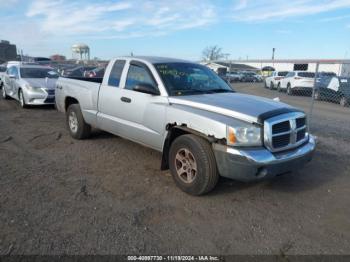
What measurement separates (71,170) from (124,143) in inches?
69.3

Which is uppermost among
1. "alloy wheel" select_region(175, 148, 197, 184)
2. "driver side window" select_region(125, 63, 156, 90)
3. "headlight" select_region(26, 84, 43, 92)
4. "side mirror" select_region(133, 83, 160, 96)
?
"driver side window" select_region(125, 63, 156, 90)

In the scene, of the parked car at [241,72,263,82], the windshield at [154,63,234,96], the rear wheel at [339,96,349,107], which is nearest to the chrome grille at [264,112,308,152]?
the windshield at [154,63,234,96]

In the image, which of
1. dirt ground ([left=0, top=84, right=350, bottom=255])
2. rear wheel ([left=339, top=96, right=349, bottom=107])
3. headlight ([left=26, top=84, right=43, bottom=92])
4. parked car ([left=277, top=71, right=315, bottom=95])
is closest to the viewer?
Result: dirt ground ([left=0, top=84, right=350, bottom=255])

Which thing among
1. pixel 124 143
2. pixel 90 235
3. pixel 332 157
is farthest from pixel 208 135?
pixel 332 157

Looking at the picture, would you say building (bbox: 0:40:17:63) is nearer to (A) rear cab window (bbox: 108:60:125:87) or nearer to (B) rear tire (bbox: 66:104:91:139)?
(B) rear tire (bbox: 66:104:91:139)

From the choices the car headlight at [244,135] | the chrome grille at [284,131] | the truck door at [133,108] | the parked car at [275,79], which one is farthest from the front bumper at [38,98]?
the parked car at [275,79]

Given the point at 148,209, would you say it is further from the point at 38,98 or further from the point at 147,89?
the point at 38,98

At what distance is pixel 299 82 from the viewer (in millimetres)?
19484

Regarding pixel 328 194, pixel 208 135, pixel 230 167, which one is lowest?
pixel 328 194

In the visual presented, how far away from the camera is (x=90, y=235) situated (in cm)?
311

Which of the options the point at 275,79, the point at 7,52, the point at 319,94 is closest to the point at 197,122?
the point at 319,94

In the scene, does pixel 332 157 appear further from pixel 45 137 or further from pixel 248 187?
pixel 45 137

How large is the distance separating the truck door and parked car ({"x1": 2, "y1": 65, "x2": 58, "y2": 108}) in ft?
19.4

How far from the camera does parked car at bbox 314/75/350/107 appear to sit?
1478cm
